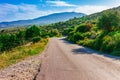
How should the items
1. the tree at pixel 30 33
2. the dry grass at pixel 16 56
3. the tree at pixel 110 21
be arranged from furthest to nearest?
the tree at pixel 30 33 < the tree at pixel 110 21 < the dry grass at pixel 16 56

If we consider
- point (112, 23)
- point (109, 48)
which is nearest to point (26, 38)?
point (112, 23)

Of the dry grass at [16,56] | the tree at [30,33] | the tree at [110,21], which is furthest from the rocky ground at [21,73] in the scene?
the tree at [30,33]

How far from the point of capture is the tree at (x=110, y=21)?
39.4 meters

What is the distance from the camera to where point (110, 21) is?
3962cm

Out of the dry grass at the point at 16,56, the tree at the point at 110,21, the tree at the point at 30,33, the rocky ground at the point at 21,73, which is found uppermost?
the tree at the point at 110,21

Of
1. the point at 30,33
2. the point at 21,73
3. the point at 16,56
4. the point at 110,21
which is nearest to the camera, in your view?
the point at 21,73

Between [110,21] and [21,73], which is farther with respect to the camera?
[110,21]

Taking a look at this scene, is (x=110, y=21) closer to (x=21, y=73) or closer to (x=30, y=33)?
(x=21, y=73)

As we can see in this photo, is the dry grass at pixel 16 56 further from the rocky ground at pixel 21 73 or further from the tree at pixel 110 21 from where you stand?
the tree at pixel 110 21

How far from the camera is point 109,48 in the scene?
28.5 meters

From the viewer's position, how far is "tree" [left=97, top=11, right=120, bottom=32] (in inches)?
1550

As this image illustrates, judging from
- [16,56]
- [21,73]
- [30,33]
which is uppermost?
[21,73]

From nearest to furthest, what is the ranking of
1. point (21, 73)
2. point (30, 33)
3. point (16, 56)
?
point (21, 73) < point (16, 56) < point (30, 33)

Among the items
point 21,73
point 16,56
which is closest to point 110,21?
point 16,56
